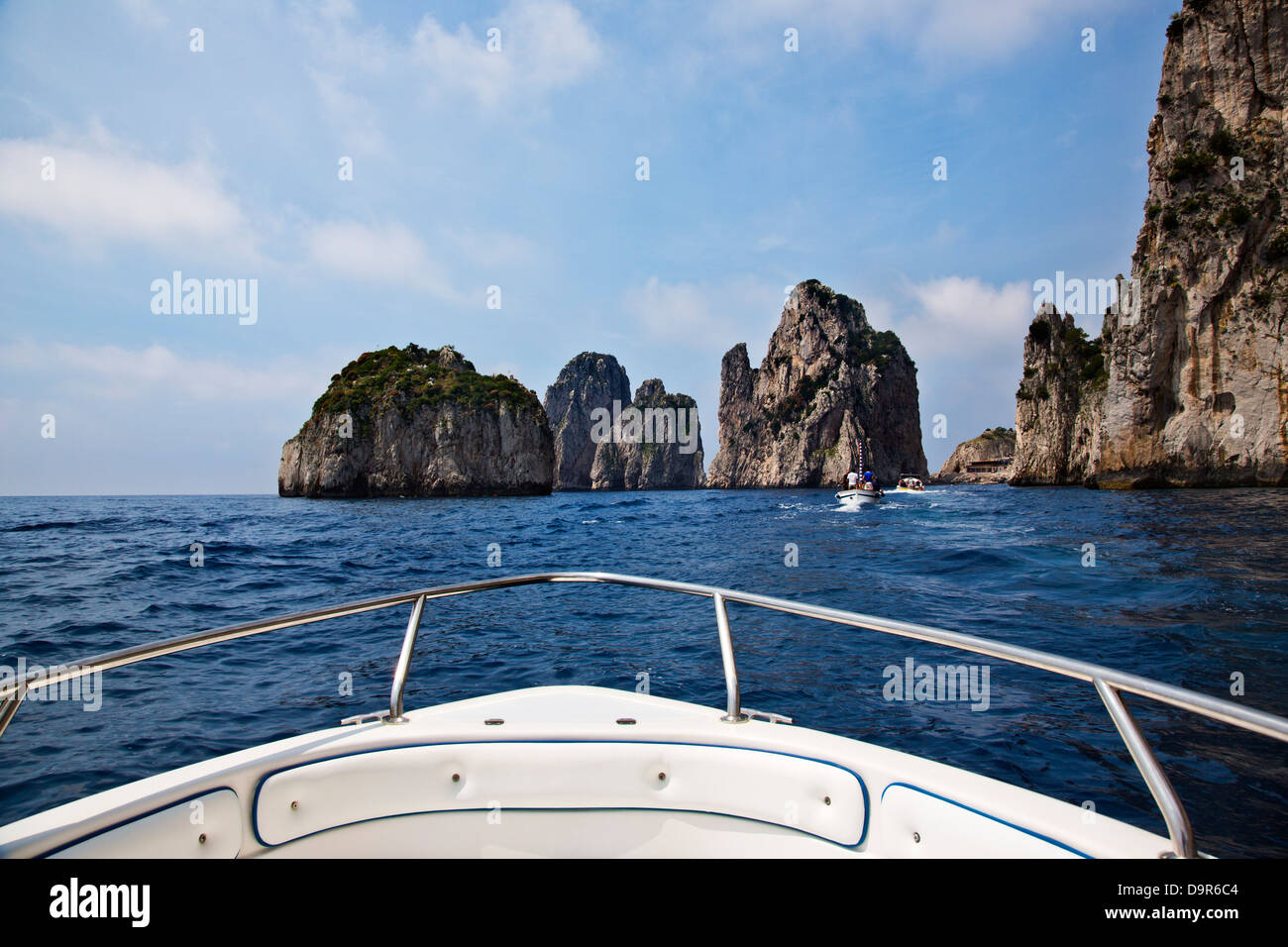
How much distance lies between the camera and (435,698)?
631 centimetres

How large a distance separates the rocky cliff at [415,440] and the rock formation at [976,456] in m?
108

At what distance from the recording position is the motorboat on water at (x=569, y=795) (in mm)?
1950

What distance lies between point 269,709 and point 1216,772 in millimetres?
7766

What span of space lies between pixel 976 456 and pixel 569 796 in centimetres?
17809

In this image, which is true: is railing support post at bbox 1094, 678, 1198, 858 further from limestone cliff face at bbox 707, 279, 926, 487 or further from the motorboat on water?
limestone cliff face at bbox 707, 279, 926, 487

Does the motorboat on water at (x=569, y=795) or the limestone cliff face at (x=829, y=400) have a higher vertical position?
the limestone cliff face at (x=829, y=400)

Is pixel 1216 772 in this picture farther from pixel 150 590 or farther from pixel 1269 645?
pixel 150 590

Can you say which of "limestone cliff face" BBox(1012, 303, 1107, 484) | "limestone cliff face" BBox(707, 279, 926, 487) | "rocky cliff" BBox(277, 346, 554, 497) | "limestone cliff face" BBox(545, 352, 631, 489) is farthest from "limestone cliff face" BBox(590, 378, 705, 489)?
"limestone cliff face" BBox(1012, 303, 1107, 484)

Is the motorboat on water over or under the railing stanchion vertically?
under

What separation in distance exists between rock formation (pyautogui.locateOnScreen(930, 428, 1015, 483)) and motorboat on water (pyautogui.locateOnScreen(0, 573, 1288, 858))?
507 feet

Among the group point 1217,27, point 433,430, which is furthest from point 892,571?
point 433,430

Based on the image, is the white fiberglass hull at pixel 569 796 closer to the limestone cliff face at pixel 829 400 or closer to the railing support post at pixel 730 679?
the railing support post at pixel 730 679

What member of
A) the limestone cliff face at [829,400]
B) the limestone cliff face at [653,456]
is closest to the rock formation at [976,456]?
the limestone cliff face at [829,400]

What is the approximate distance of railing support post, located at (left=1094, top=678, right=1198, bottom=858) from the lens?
140 cm
